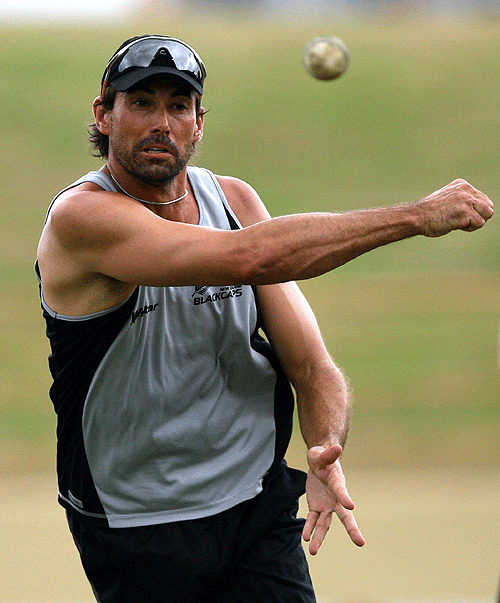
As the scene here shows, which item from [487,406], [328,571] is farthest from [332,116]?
[328,571]

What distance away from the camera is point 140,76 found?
336 cm

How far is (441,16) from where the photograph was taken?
26.1 m

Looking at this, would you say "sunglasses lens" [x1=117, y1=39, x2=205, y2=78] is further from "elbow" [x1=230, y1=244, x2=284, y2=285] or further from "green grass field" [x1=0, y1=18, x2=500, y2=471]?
"green grass field" [x1=0, y1=18, x2=500, y2=471]

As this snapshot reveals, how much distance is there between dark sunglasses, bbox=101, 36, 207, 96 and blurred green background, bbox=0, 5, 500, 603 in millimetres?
557

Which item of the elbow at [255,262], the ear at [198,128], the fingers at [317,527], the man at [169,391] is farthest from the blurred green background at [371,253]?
the fingers at [317,527]

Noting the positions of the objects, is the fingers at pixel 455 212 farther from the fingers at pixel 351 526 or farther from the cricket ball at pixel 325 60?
the cricket ball at pixel 325 60

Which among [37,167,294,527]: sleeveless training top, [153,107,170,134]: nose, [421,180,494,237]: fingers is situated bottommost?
[37,167,294,527]: sleeveless training top

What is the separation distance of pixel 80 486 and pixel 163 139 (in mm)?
1185

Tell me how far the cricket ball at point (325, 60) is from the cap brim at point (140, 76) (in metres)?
2.54

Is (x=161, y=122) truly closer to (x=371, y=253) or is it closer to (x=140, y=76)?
(x=140, y=76)

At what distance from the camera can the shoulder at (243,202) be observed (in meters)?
3.75

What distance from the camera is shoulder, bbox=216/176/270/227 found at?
148 inches

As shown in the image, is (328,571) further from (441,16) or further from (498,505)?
(441,16)

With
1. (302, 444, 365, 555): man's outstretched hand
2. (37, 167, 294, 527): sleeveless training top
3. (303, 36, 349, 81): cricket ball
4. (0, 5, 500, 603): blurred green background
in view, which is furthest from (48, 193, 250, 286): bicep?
(303, 36, 349, 81): cricket ball
